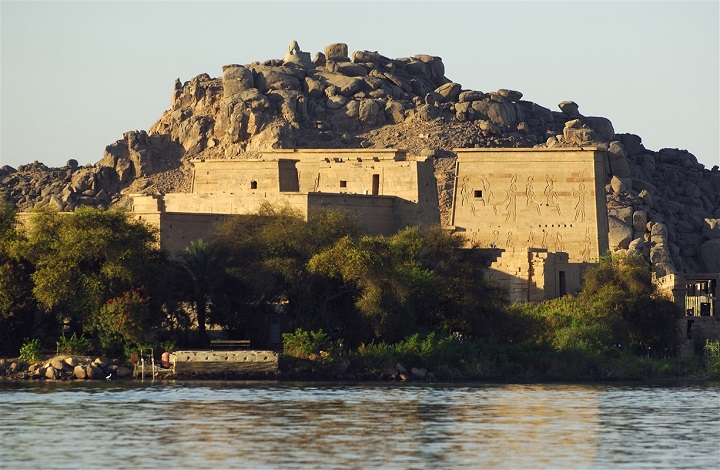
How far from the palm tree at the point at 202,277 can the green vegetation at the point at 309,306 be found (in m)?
0.04

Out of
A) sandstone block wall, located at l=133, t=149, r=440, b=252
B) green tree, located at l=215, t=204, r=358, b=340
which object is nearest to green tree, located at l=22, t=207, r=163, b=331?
green tree, located at l=215, t=204, r=358, b=340

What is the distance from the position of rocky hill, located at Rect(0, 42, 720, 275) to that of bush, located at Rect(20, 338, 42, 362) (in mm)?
55030

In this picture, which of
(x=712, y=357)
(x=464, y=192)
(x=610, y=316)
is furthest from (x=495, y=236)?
(x=712, y=357)

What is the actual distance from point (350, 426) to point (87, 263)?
59.3 feet

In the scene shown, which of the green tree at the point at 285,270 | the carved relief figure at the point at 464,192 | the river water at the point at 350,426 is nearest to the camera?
the river water at the point at 350,426

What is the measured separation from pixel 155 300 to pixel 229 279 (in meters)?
2.55

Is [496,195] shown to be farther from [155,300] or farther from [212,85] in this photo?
[212,85]

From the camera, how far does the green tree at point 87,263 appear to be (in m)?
53.1

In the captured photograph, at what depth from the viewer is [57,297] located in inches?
2080

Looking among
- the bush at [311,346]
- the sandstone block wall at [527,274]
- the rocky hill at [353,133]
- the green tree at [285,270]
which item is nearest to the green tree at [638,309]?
the sandstone block wall at [527,274]

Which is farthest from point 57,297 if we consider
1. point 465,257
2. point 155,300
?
point 465,257

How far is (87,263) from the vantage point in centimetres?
5409

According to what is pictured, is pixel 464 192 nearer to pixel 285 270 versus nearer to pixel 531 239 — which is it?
pixel 531 239

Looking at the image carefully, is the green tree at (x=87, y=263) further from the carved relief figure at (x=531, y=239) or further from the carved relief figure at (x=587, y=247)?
the carved relief figure at (x=587, y=247)
